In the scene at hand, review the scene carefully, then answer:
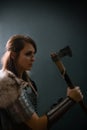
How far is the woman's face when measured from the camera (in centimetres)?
165

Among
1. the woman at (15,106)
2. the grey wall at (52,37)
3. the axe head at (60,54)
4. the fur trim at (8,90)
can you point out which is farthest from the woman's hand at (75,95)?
the grey wall at (52,37)

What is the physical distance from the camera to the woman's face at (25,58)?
1.65m

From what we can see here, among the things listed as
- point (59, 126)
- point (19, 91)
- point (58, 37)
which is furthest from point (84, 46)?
point (19, 91)

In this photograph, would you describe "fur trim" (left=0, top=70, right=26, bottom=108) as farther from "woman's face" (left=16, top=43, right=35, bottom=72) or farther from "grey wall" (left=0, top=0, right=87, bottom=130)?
"grey wall" (left=0, top=0, right=87, bottom=130)

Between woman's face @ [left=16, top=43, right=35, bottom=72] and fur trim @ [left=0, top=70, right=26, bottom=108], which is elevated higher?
woman's face @ [left=16, top=43, right=35, bottom=72]

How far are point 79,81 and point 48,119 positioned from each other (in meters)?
1.04

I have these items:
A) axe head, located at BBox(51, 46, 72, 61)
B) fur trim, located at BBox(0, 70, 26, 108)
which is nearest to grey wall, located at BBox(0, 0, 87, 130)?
axe head, located at BBox(51, 46, 72, 61)

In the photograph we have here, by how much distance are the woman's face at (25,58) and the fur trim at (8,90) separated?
0.20 m

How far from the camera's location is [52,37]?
8.47 feet

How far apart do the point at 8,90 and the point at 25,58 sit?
11.7 inches

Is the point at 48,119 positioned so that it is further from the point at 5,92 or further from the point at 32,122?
the point at 5,92

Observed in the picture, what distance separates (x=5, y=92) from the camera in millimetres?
1429

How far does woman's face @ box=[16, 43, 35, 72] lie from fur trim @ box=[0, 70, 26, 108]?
202 mm

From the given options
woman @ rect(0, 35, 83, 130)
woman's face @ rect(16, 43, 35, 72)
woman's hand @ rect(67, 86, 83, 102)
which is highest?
woman's face @ rect(16, 43, 35, 72)
